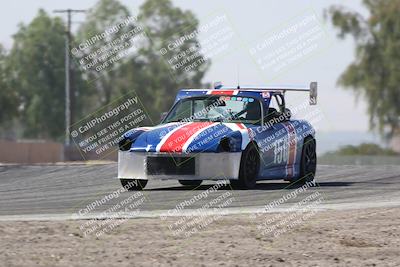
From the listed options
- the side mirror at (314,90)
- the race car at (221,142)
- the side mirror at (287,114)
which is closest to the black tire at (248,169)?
the race car at (221,142)

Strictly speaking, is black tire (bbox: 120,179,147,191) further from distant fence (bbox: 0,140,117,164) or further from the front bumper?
distant fence (bbox: 0,140,117,164)

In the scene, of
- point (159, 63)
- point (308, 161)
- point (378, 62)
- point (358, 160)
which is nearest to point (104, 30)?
point (159, 63)

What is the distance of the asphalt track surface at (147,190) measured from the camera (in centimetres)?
1200

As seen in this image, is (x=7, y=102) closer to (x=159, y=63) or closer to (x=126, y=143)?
(x=159, y=63)

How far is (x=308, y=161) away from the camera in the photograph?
645 inches

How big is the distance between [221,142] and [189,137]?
442 millimetres

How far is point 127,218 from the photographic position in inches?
405

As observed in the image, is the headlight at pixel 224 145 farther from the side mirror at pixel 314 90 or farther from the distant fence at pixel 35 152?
the distant fence at pixel 35 152

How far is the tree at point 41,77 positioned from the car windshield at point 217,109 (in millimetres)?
65408

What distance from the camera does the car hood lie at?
543 inches

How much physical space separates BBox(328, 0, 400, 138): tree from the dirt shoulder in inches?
1829

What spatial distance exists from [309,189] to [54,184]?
12.7 ft

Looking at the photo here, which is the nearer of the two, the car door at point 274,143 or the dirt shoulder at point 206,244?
the dirt shoulder at point 206,244

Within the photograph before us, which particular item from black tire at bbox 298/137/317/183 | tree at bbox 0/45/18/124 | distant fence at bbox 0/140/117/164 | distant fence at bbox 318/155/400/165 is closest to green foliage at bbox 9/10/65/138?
tree at bbox 0/45/18/124
